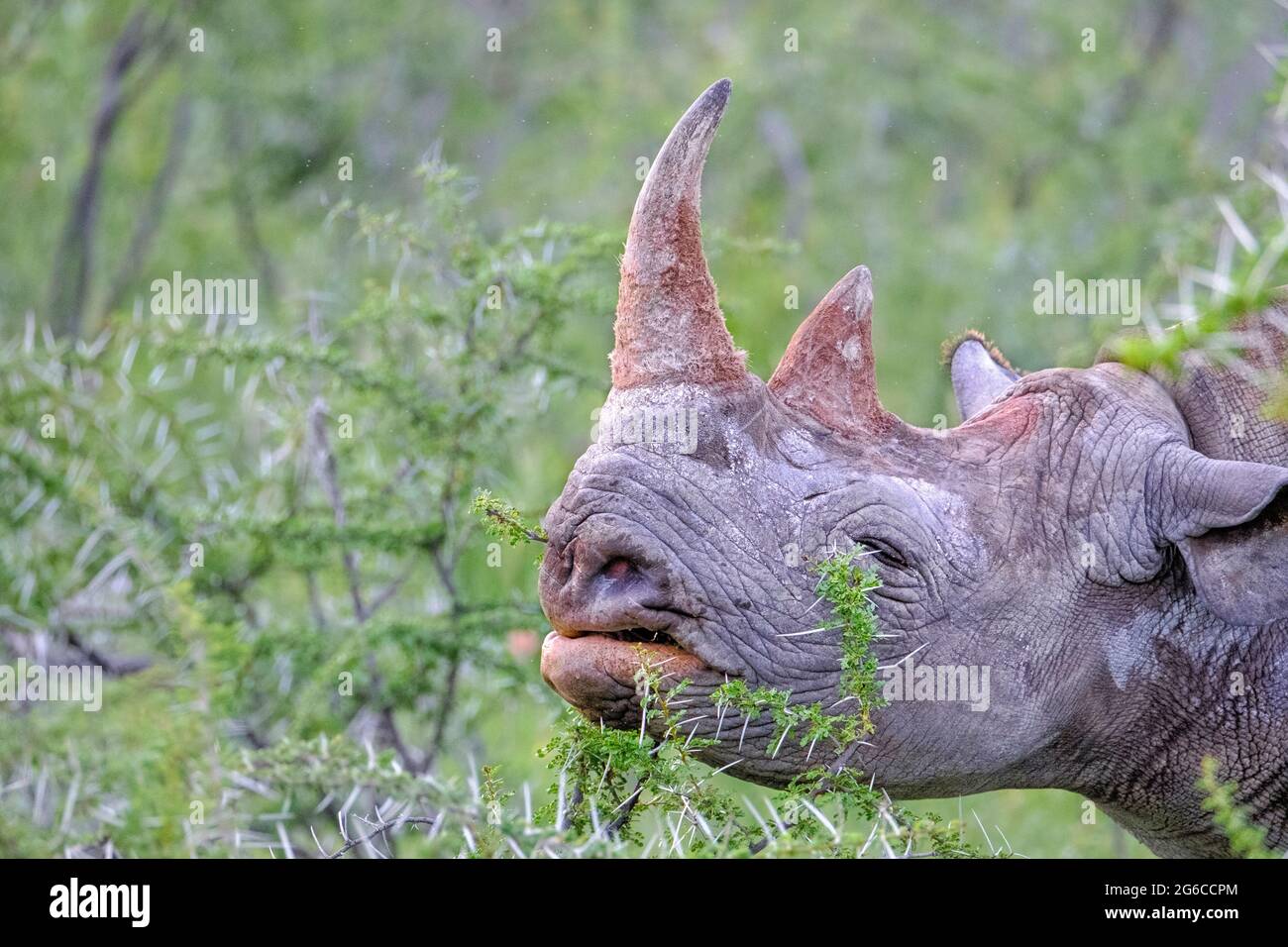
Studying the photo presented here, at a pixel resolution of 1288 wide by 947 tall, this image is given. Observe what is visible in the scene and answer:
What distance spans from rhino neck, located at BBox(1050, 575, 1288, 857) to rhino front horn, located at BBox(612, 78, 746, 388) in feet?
4.02

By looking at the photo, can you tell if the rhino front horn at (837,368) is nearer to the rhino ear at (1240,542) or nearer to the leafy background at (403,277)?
the rhino ear at (1240,542)

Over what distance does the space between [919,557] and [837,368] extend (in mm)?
517

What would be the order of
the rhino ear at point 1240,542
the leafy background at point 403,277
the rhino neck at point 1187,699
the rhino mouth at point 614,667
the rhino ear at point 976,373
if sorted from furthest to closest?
the leafy background at point 403,277 < the rhino ear at point 976,373 < the rhino neck at point 1187,699 < the rhino ear at point 1240,542 < the rhino mouth at point 614,667

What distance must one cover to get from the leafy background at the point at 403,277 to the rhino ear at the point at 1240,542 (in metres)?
1.87

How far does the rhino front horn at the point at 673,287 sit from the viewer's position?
3.96 meters

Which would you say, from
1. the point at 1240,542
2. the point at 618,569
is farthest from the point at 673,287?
the point at 1240,542

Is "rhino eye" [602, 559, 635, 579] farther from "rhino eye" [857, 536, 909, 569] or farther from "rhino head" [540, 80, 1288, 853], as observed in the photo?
"rhino eye" [857, 536, 909, 569]

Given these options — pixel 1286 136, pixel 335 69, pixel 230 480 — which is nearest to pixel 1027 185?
pixel 335 69

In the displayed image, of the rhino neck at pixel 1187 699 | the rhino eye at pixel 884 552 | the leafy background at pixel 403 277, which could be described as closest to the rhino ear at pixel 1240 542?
the rhino neck at pixel 1187 699

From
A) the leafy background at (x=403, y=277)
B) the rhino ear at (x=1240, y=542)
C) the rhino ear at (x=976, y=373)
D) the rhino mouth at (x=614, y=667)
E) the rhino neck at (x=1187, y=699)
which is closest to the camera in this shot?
the rhino mouth at (x=614, y=667)

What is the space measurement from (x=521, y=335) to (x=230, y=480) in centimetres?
232

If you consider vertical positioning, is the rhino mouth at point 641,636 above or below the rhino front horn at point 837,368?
below

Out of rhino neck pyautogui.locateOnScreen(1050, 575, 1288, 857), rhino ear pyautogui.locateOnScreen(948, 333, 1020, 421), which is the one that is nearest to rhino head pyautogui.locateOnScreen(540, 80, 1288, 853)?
rhino neck pyautogui.locateOnScreen(1050, 575, 1288, 857)

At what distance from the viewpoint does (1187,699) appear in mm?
4211
